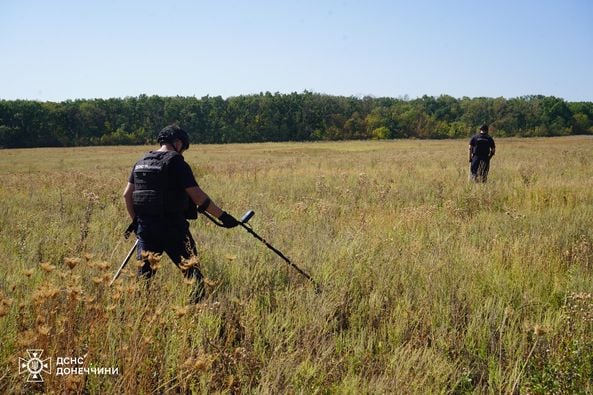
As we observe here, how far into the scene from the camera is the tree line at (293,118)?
276ft

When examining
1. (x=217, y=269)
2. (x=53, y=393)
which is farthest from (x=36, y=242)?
(x=53, y=393)

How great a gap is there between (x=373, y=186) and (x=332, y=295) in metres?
7.85

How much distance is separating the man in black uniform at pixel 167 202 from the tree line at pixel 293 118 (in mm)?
84322

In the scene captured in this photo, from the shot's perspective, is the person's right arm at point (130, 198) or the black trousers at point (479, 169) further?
the black trousers at point (479, 169)

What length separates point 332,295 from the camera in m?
3.62

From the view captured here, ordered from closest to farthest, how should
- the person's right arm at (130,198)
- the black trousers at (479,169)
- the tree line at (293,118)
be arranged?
the person's right arm at (130,198)
the black trousers at (479,169)
the tree line at (293,118)

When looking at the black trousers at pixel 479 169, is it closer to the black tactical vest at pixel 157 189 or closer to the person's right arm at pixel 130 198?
the black tactical vest at pixel 157 189

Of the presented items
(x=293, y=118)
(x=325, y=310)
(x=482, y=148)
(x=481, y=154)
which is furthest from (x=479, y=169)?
(x=293, y=118)

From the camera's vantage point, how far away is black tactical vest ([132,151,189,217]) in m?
3.74

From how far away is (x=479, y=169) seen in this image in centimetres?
1140

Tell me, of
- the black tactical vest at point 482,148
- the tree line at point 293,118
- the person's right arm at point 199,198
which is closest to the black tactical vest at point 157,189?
the person's right arm at point 199,198

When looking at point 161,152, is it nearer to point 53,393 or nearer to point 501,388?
point 53,393

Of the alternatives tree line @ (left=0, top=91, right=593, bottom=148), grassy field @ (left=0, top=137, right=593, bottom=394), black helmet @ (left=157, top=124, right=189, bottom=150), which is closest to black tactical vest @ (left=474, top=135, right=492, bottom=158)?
grassy field @ (left=0, top=137, right=593, bottom=394)

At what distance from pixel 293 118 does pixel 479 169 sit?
8976 cm
